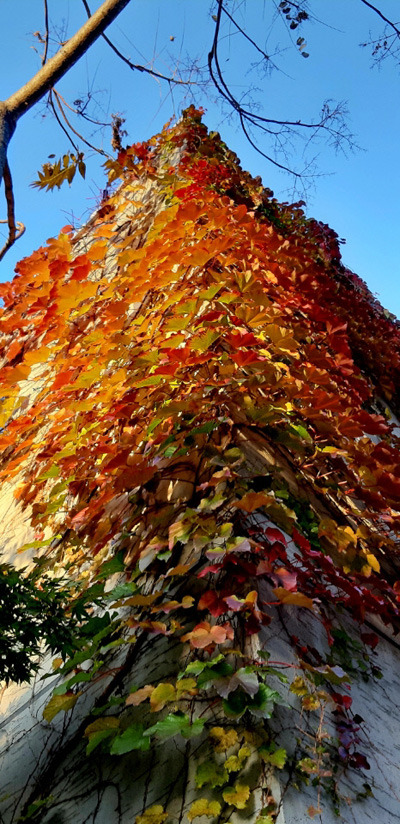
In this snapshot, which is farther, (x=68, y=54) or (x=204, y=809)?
(x=68, y=54)

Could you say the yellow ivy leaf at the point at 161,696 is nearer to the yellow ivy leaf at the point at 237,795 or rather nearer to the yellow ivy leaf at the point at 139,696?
the yellow ivy leaf at the point at 139,696

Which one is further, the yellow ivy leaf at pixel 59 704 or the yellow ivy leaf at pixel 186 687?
the yellow ivy leaf at pixel 59 704

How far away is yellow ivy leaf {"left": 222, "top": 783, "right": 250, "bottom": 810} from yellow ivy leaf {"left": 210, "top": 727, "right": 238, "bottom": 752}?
63 mm

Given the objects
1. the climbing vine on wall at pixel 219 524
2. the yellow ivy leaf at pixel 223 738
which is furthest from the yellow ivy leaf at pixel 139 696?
the yellow ivy leaf at pixel 223 738

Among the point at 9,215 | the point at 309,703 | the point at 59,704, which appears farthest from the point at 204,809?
the point at 9,215

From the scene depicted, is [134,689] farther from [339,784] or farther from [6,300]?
[6,300]

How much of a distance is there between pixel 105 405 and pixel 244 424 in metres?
0.68

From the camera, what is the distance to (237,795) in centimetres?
75

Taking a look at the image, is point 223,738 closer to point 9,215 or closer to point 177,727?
point 177,727

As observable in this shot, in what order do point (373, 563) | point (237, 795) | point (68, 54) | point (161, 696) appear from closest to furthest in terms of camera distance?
point (237, 795), point (161, 696), point (373, 563), point (68, 54)

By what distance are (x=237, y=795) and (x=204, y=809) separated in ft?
0.19

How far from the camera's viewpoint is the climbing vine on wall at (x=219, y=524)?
87 centimetres

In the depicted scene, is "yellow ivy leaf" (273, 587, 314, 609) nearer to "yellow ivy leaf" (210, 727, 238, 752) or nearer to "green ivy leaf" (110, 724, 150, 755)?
"yellow ivy leaf" (210, 727, 238, 752)

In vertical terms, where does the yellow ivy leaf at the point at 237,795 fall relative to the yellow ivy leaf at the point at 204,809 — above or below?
above
